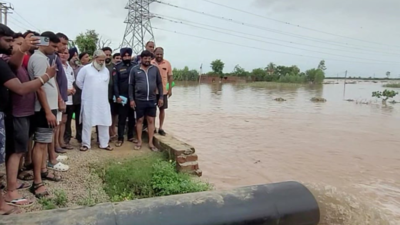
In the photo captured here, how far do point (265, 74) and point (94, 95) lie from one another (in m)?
63.8

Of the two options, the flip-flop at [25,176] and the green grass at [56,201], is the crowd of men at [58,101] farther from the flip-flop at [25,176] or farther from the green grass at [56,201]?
the green grass at [56,201]

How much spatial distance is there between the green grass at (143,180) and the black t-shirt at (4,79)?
5.17 feet

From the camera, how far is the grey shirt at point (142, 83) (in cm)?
551

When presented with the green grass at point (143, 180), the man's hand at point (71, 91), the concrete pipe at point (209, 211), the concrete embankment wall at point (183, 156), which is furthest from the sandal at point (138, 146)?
the concrete pipe at point (209, 211)

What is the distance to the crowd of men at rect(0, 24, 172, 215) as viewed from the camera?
3002mm

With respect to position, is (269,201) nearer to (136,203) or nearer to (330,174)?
(136,203)

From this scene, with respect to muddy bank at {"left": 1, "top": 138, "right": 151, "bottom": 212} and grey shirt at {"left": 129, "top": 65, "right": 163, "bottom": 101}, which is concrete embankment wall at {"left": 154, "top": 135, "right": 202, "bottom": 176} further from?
grey shirt at {"left": 129, "top": 65, "right": 163, "bottom": 101}

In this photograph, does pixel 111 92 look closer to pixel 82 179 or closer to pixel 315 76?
pixel 82 179

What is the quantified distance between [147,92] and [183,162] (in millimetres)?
1299

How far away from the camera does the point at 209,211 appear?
2.08 metres

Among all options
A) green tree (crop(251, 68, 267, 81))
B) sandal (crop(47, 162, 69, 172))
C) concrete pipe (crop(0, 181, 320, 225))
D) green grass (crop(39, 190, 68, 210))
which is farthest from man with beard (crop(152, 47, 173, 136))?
green tree (crop(251, 68, 267, 81))

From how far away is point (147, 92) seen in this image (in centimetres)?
554

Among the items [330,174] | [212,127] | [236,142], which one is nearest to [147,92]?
[330,174]

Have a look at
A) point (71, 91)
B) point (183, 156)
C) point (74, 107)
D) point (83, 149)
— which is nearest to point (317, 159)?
point (183, 156)
